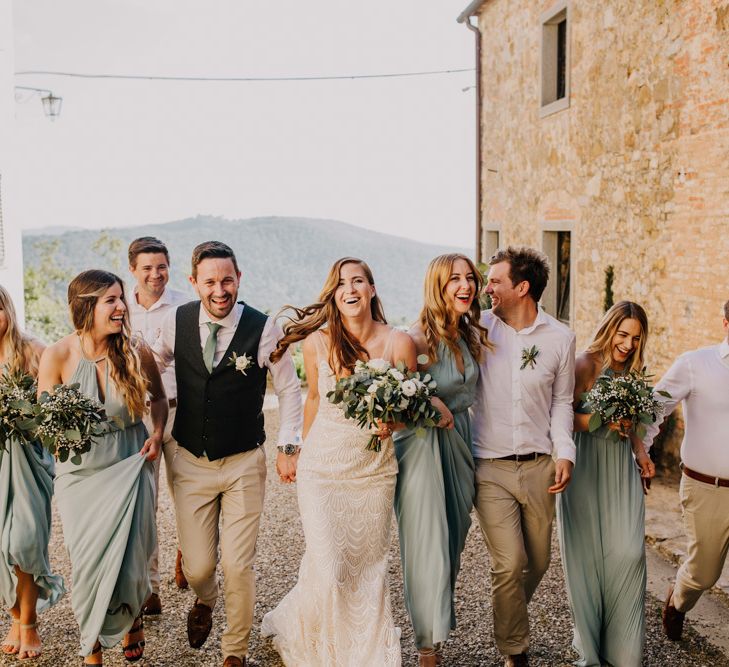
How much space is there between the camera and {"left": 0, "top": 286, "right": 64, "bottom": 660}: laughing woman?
5.11 meters

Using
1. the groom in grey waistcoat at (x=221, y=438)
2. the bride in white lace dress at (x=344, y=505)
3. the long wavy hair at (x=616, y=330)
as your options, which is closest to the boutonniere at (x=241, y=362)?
the groom in grey waistcoat at (x=221, y=438)

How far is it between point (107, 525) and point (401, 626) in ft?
6.68

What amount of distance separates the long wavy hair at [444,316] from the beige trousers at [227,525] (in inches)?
47.5

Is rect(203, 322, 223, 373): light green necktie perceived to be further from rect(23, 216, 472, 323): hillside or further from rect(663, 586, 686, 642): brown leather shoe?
rect(23, 216, 472, 323): hillside

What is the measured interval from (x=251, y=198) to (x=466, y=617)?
5749 centimetres

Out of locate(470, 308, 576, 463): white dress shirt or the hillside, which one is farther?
the hillside

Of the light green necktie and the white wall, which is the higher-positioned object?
the white wall

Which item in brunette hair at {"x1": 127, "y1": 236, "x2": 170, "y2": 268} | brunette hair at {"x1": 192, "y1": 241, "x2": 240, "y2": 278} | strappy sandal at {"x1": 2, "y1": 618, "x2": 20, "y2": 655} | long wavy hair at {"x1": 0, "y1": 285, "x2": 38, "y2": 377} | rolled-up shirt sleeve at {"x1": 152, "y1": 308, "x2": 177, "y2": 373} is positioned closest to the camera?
brunette hair at {"x1": 192, "y1": 241, "x2": 240, "y2": 278}

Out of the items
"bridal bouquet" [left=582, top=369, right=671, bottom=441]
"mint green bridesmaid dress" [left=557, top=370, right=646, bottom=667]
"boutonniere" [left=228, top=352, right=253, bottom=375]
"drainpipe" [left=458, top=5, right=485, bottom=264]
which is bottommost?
"mint green bridesmaid dress" [left=557, top=370, right=646, bottom=667]

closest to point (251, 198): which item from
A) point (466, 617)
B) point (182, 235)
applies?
point (182, 235)

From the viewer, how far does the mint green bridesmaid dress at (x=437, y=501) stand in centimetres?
472

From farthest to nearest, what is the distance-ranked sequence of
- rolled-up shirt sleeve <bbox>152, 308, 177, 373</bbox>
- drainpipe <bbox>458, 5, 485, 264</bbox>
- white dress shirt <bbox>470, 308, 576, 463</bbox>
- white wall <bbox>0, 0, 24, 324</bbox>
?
drainpipe <bbox>458, 5, 485, 264</bbox> < white wall <bbox>0, 0, 24, 324</bbox> < rolled-up shirt sleeve <bbox>152, 308, 177, 373</bbox> < white dress shirt <bbox>470, 308, 576, 463</bbox>

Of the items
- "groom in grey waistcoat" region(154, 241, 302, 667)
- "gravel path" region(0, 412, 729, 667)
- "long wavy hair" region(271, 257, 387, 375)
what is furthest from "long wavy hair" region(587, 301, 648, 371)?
"groom in grey waistcoat" region(154, 241, 302, 667)

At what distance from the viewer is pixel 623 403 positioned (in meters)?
4.72
